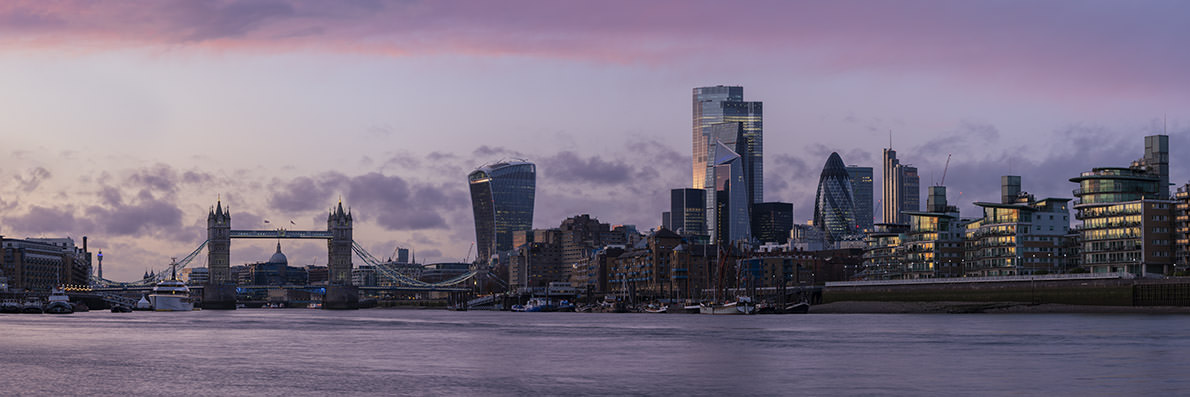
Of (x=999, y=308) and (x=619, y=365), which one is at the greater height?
(x=619, y=365)

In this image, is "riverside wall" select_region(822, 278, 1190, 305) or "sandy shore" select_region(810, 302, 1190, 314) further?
"sandy shore" select_region(810, 302, 1190, 314)

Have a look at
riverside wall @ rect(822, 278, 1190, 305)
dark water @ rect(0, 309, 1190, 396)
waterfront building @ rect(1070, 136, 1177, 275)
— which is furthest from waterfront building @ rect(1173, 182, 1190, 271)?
dark water @ rect(0, 309, 1190, 396)

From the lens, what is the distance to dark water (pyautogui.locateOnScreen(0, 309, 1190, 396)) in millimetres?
51406

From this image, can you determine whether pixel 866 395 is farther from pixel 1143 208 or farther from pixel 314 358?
pixel 1143 208

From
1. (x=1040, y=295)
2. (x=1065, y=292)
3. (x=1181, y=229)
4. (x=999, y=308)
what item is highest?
(x=1181, y=229)

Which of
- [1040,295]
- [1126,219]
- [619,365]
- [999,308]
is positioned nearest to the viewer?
[619,365]

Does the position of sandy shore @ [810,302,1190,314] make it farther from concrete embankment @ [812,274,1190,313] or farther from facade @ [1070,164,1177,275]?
facade @ [1070,164,1177,275]

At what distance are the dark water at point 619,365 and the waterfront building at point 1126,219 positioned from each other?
8094cm

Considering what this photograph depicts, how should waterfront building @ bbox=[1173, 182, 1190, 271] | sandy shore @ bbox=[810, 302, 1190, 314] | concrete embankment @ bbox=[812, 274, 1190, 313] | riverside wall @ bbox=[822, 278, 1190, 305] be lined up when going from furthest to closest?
waterfront building @ bbox=[1173, 182, 1190, 271] → sandy shore @ bbox=[810, 302, 1190, 314] → concrete embankment @ bbox=[812, 274, 1190, 313] → riverside wall @ bbox=[822, 278, 1190, 305]

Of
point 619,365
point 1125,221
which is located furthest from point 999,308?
point 619,365

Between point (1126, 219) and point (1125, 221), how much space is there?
0.31 metres

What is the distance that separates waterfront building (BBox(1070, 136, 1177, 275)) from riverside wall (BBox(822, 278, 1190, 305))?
11.9 metres

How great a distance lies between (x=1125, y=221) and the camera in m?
176

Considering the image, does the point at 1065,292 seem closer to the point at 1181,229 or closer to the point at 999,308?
the point at 999,308
